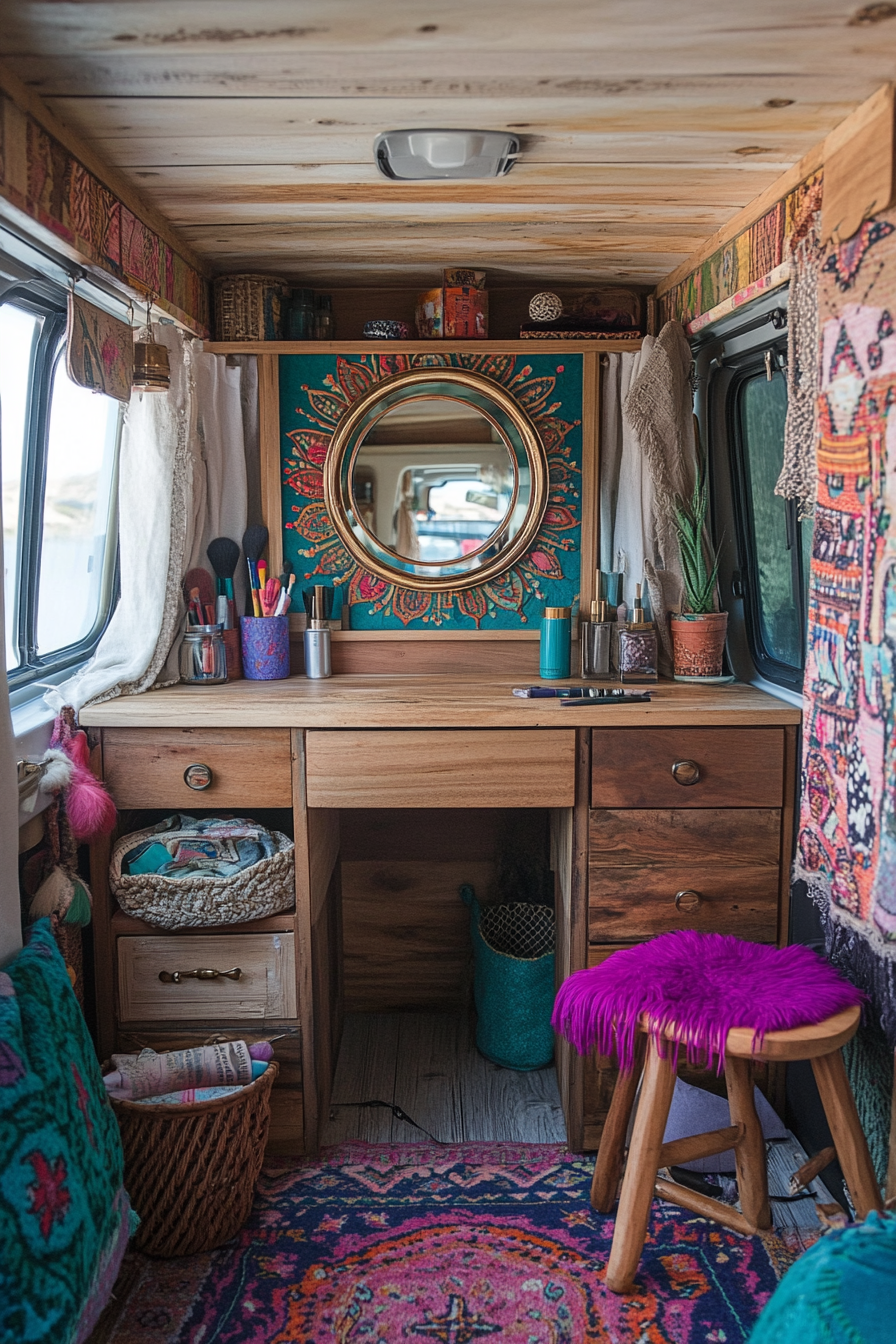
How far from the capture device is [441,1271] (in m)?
2.13

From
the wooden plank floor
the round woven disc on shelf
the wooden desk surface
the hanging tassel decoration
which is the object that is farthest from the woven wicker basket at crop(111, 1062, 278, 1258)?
the round woven disc on shelf

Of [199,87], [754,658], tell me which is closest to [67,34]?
[199,87]

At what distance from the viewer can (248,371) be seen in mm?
3016

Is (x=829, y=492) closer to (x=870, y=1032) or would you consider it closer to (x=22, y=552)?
(x=870, y=1032)

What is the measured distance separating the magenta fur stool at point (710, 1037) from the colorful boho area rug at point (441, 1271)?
0.30 ft

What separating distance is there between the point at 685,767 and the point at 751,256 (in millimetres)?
1153

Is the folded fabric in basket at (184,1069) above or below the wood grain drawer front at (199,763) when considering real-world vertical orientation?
below

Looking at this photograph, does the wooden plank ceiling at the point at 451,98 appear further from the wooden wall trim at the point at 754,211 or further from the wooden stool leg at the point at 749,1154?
the wooden stool leg at the point at 749,1154

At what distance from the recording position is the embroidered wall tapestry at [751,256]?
6.77ft

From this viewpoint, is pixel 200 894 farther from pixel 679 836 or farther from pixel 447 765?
pixel 679 836

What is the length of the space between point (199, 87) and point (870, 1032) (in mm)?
2107

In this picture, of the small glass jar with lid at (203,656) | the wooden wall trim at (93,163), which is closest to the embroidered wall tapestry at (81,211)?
the wooden wall trim at (93,163)

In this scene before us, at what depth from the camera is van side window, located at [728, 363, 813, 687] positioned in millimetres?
2660

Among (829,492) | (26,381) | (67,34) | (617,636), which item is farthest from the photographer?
(617,636)
